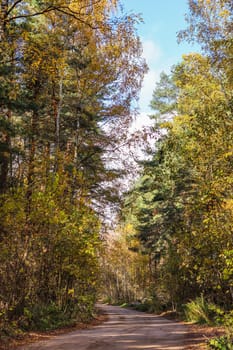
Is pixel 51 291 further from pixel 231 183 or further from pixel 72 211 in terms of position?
pixel 231 183

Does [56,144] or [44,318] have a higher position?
[56,144]

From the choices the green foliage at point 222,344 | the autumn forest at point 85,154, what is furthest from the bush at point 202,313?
the green foliage at point 222,344

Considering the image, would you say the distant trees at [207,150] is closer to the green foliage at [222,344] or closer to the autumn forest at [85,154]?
the autumn forest at [85,154]

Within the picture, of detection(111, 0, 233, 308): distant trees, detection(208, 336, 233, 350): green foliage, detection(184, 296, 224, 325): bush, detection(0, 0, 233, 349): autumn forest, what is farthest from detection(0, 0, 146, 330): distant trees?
detection(208, 336, 233, 350): green foliage

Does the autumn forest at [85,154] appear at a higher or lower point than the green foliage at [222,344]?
higher

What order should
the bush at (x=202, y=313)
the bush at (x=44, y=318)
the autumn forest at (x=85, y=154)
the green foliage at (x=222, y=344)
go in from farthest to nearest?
the bush at (x=202, y=313), the bush at (x=44, y=318), the autumn forest at (x=85, y=154), the green foliage at (x=222, y=344)

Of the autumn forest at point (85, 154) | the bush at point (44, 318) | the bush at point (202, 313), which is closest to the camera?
the autumn forest at point (85, 154)

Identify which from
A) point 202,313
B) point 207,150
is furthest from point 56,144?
point 202,313

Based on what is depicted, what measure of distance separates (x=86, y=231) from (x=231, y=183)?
241 inches

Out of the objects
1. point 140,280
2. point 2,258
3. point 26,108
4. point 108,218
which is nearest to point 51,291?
point 2,258

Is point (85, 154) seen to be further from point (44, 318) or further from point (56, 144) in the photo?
point (44, 318)

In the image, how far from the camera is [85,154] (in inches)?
721

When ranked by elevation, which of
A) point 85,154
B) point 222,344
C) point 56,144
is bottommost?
point 222,344

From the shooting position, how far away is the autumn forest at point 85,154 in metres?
9.12
